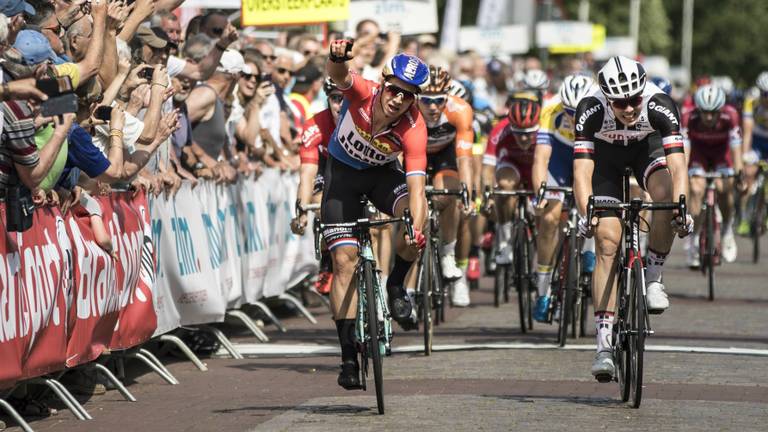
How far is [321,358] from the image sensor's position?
12477 millimetres

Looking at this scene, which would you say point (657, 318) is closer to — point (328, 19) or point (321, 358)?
point (321, 358)

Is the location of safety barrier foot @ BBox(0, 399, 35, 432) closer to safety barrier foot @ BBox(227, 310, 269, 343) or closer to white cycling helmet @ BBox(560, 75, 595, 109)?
safety barrier foot @ BBox(227, 310, 269, 343)

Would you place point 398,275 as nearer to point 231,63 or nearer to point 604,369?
→ point 604,369

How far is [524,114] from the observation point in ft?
50.9

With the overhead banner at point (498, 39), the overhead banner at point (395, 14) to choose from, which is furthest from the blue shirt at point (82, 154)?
the overhead banner at point (498, 39)

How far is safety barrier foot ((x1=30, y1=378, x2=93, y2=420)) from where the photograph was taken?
9.34 m

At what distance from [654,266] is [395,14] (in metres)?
13.8

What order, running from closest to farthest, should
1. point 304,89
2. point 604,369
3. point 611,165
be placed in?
A: point 604,369, point 611,165, point 304,89

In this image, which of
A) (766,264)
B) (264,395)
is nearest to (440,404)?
(264,395)

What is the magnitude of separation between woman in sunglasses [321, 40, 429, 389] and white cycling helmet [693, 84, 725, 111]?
9.16 meters

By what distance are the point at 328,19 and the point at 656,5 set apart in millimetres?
90191

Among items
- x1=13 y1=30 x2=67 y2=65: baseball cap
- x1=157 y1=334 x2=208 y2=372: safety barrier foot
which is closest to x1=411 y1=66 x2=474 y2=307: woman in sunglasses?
x1=157 y1=334 x2=208 y2=372: safety barrier foot

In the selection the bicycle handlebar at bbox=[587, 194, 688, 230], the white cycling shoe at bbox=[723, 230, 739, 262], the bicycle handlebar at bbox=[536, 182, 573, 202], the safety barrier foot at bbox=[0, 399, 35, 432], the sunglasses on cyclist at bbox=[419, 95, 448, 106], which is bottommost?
the white cycling shoe at bbox=[723, 230, 739, 262]

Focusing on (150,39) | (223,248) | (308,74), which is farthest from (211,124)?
(308,74)
